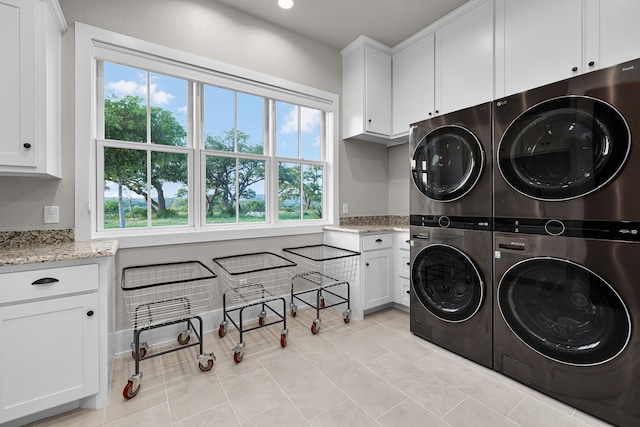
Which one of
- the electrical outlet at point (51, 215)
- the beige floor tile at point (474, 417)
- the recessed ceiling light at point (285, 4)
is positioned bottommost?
the beige floor tile at point (474, 417)

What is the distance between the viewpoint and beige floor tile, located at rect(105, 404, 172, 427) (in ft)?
4.93

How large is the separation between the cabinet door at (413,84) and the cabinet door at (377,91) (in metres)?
0.09

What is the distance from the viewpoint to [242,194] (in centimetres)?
289

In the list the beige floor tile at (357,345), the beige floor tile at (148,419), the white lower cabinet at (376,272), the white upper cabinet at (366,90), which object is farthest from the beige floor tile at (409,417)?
the white upper cabinet at (366,90)

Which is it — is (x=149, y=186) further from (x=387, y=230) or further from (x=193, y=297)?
(x=387, y=230)

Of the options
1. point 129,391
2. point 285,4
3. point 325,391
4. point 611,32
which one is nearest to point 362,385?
point 325,391

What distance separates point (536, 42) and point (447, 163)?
113cm

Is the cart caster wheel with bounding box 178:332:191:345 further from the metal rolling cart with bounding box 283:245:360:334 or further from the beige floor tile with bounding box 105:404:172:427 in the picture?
the metal rolling cart with bounding box 283:245:360:334

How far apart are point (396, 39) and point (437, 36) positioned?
1.58 feet

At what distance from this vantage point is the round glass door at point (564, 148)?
143 cm

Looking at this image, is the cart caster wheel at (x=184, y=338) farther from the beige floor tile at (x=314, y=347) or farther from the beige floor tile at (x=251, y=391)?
the beige floor tile at (x=314, y=347)

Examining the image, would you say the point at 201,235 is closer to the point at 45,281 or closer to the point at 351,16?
the point at 45,281

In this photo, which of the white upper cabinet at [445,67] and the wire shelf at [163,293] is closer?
the wire shelf at [163,293]

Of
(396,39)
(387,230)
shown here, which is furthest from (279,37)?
(387,230)
